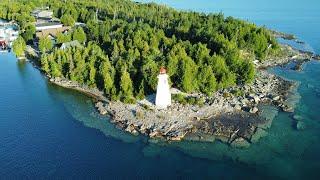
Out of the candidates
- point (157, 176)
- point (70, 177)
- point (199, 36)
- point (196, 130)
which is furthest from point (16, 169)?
point (199, 36)

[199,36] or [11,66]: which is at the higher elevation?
[199,36]

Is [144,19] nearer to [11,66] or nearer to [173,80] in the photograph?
[11,66]

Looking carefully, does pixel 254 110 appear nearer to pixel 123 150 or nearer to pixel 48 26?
pixel 123 150

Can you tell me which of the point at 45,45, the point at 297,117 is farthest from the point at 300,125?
the point at 45,45

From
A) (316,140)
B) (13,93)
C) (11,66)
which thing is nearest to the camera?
(316,140)

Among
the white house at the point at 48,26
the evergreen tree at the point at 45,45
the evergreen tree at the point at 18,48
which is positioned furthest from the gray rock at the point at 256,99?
the white house at the point at 48,26

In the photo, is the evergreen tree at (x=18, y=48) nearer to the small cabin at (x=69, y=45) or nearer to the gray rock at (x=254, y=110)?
the small cabin at (x=69, y=45)

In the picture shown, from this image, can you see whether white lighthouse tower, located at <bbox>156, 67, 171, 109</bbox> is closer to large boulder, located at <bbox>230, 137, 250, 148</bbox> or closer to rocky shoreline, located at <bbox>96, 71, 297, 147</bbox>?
rocky shoreline, located at <bbox>96, 71, 297, 147</bbox>
